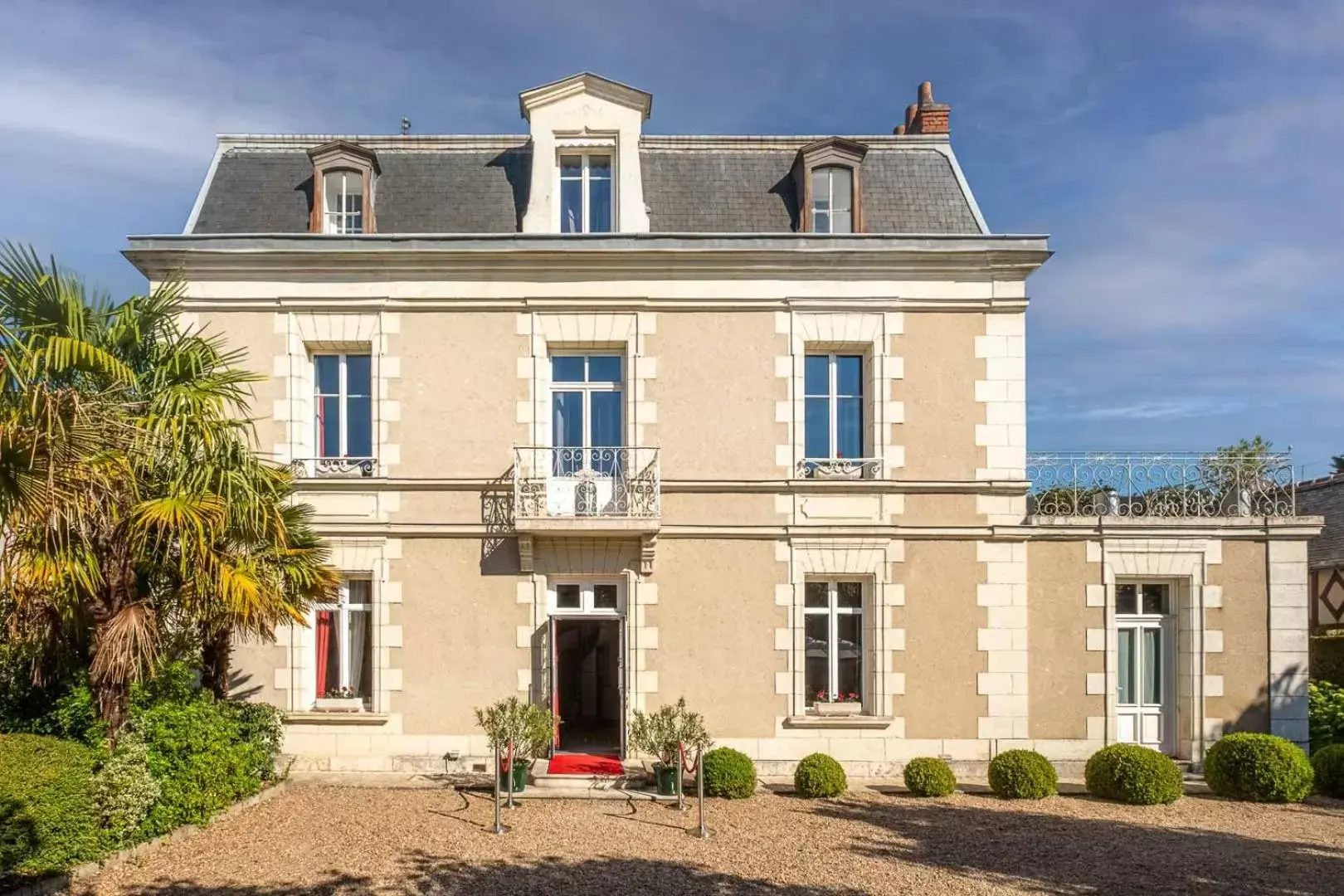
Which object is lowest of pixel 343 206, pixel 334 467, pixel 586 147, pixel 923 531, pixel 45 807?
pixel 45 807

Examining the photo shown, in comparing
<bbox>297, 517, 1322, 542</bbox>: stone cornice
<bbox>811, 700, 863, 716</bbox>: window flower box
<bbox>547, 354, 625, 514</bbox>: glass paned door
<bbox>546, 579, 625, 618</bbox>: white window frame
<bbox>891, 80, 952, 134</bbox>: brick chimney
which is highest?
<bbox>891, 80, 952, 134</bbox>: brick chimney

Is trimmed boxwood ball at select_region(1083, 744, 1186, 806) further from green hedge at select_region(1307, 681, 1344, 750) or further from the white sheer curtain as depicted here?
the white sheer curtain

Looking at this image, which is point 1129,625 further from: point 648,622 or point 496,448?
point 496,448

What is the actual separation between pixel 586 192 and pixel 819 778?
8300 mm

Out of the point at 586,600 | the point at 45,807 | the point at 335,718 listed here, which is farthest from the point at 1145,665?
the point at 45,807

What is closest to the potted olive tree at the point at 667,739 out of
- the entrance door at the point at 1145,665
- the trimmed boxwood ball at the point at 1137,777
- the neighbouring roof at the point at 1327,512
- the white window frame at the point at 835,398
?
the white window frame at the point at 835,398

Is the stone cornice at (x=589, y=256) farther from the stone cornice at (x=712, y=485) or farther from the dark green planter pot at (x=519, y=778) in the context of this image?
the dark green planter pot at (x=519, y=778)

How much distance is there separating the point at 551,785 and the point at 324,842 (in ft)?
9.64

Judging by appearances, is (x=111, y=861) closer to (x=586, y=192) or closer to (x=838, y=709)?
(x=838, y=709)

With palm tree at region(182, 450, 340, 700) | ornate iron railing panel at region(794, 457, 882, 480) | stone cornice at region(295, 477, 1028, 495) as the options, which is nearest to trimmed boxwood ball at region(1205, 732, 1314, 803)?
stone cornice at region(295, 477, 1028, 495)

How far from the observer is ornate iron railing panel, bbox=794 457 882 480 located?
12164 millimetres

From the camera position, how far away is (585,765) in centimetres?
1162

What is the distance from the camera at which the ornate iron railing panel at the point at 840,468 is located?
12164 millimetres

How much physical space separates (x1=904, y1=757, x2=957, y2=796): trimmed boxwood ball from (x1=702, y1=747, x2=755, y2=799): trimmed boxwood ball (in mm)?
1986
